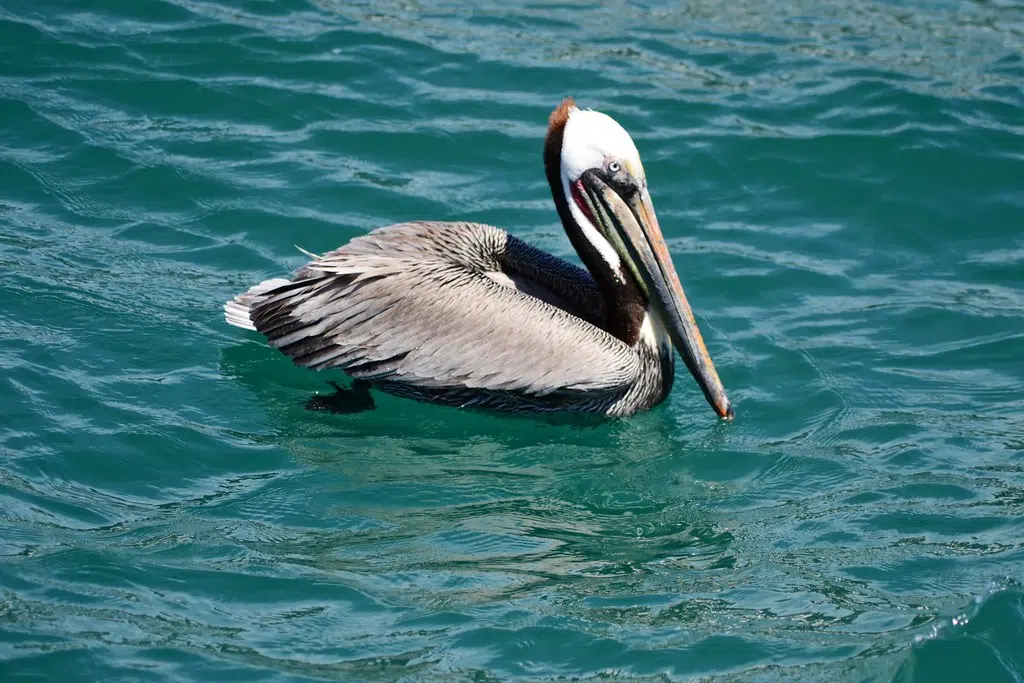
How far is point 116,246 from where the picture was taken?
26.0 ft

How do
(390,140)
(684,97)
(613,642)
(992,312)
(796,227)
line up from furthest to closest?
(684,97), (390,140), (796,227), (992,312), (613,642)

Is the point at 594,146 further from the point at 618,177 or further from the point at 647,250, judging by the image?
the point at 647,250

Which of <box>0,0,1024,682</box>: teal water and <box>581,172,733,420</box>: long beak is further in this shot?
<box>581,172,733,420</box>: long beak

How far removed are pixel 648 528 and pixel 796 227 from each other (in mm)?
3571

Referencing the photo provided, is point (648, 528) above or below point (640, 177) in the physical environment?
below

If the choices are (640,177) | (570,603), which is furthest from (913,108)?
(570,603)

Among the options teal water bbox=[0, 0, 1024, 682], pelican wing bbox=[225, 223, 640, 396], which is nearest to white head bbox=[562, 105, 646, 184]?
pelican wing bbox=[225, 223, 640, 396]

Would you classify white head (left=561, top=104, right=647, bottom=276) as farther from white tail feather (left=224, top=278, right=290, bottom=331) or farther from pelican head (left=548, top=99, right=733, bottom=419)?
white tail feather (left=224, top=278, right=290, bottom=331)

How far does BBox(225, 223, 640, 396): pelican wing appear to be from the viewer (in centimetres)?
664

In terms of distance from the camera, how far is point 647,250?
6832 millimetres

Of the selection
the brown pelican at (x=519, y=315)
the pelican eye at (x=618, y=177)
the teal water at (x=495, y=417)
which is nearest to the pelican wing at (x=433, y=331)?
the brown pelican at (x=519, y=315)

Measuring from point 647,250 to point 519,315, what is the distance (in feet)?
2.56

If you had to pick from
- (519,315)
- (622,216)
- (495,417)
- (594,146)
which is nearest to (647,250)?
(622,216)

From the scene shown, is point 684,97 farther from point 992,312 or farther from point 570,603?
point 570,603
